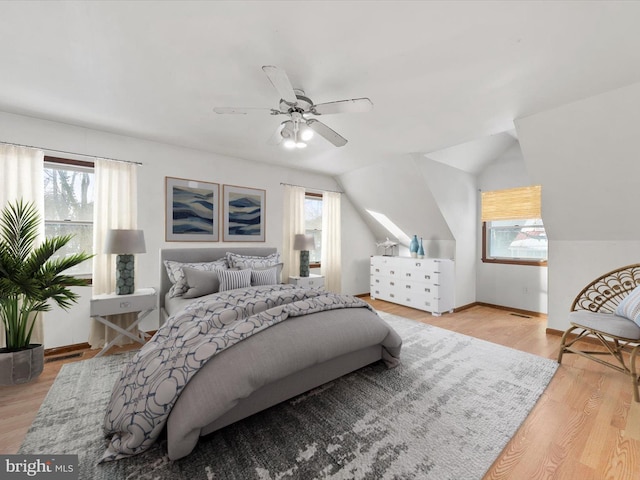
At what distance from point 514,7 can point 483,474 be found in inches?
96.4

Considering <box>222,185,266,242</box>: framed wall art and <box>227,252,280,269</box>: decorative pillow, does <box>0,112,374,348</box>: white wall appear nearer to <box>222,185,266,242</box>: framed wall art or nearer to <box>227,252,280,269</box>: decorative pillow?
<box>222,185,266,242</box>: framed wall art

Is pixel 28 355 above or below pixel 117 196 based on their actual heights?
below

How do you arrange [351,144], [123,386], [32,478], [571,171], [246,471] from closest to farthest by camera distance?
1. [32,478]
2. [246,471]
3. [123,386]
4. [571,171]
5. [351,144]

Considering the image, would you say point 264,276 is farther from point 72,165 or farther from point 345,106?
point 72,165

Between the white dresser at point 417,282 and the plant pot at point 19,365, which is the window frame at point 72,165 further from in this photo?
the white dresser at point 417,282

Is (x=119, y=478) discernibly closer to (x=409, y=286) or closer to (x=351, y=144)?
(x=351, y=144)

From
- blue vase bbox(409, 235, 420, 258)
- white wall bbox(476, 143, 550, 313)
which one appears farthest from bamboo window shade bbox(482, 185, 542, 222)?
blue vase bbox(409, 235, 420, 258)

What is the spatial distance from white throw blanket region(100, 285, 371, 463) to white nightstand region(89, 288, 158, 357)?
Answer: 1162mm

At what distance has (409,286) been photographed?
467cm

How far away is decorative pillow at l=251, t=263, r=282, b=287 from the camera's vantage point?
3.30 metres

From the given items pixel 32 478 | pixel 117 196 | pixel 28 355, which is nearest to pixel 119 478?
pixel 32 478

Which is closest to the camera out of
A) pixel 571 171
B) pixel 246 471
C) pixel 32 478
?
pixel 32 478

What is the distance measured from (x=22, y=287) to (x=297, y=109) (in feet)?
8.73

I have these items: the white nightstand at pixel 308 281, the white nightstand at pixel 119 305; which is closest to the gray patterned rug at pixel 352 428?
the white nightstand at pixel 119 305
